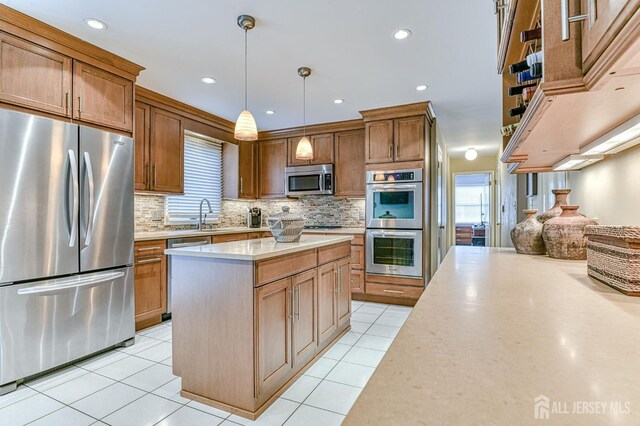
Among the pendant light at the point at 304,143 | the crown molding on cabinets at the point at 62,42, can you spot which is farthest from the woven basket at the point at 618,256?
the crown molding on cabinets at the point at 62,42

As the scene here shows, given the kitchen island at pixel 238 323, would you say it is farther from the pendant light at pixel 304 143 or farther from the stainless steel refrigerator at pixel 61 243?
the pendant light at pixel 304 143

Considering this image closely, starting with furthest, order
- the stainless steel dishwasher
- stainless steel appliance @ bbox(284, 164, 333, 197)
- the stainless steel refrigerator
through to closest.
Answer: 1. stainless steel appliance @ bbox(284, 164, 333, 197)
2. the stainless steel dishwasher
3. the stainless steel refrigerator

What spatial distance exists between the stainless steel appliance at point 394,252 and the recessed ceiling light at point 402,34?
2.28 meters

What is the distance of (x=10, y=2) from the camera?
2.03 m

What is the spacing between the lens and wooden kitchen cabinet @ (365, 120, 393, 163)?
13.5 ft

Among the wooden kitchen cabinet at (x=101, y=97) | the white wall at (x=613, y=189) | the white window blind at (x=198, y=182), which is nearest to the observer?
the white wall at (x=613, y=189)

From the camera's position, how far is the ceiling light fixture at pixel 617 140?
98cm

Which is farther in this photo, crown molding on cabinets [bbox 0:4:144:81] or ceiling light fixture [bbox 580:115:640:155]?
crown molding on cabinets [bbox 0:4:144:81]

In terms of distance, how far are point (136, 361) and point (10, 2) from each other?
8.56ft

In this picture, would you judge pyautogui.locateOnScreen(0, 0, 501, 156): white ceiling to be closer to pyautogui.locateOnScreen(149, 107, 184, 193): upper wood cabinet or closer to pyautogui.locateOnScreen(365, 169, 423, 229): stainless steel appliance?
pyautogui.locateOnScreen(149, 107, 184, 193): upper wood cabinet

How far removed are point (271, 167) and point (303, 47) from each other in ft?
8.99

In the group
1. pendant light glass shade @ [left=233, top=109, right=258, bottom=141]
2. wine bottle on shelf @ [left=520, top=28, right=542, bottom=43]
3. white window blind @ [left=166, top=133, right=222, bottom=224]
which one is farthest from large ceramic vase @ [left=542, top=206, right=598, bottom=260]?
white window blind @ [left=166, top=133, right=222, bottom=224]

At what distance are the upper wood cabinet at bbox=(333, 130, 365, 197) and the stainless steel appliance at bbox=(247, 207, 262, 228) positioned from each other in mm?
1388

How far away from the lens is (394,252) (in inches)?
160
